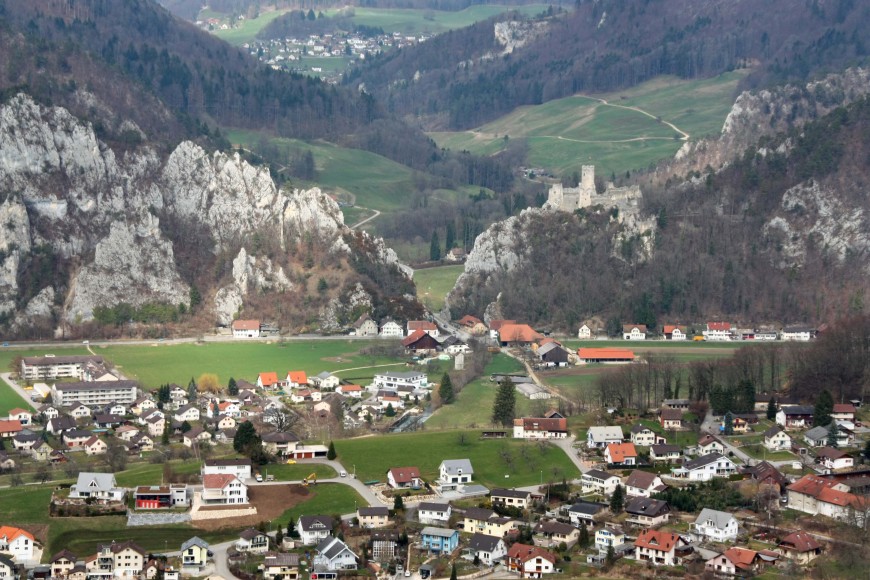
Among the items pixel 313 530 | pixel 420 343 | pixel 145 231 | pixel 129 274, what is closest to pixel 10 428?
pixel 313 530

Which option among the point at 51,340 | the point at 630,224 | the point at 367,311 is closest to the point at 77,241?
the point at 51,340

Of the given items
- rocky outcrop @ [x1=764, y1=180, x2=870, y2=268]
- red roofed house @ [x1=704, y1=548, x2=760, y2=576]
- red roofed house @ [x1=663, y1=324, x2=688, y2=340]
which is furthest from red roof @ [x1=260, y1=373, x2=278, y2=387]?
rocky outcrop @ [x1=764, y1=180, x2=870, y2=268]

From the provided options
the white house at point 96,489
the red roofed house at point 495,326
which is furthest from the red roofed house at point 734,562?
the red roofed house at point 495,326

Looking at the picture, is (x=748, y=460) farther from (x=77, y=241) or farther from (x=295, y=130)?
(x=295, y=130)

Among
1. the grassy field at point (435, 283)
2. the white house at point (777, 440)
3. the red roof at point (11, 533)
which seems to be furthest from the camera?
the grassy field at point (435, 283)

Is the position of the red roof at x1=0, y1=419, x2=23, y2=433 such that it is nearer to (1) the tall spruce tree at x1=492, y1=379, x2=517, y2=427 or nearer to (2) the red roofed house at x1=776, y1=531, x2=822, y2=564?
(1) the tall spruce tree at x1=492, y1=379, x2=517, y2=427

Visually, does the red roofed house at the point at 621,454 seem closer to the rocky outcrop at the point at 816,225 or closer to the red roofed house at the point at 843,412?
the red roofed house at the point at 843,412
